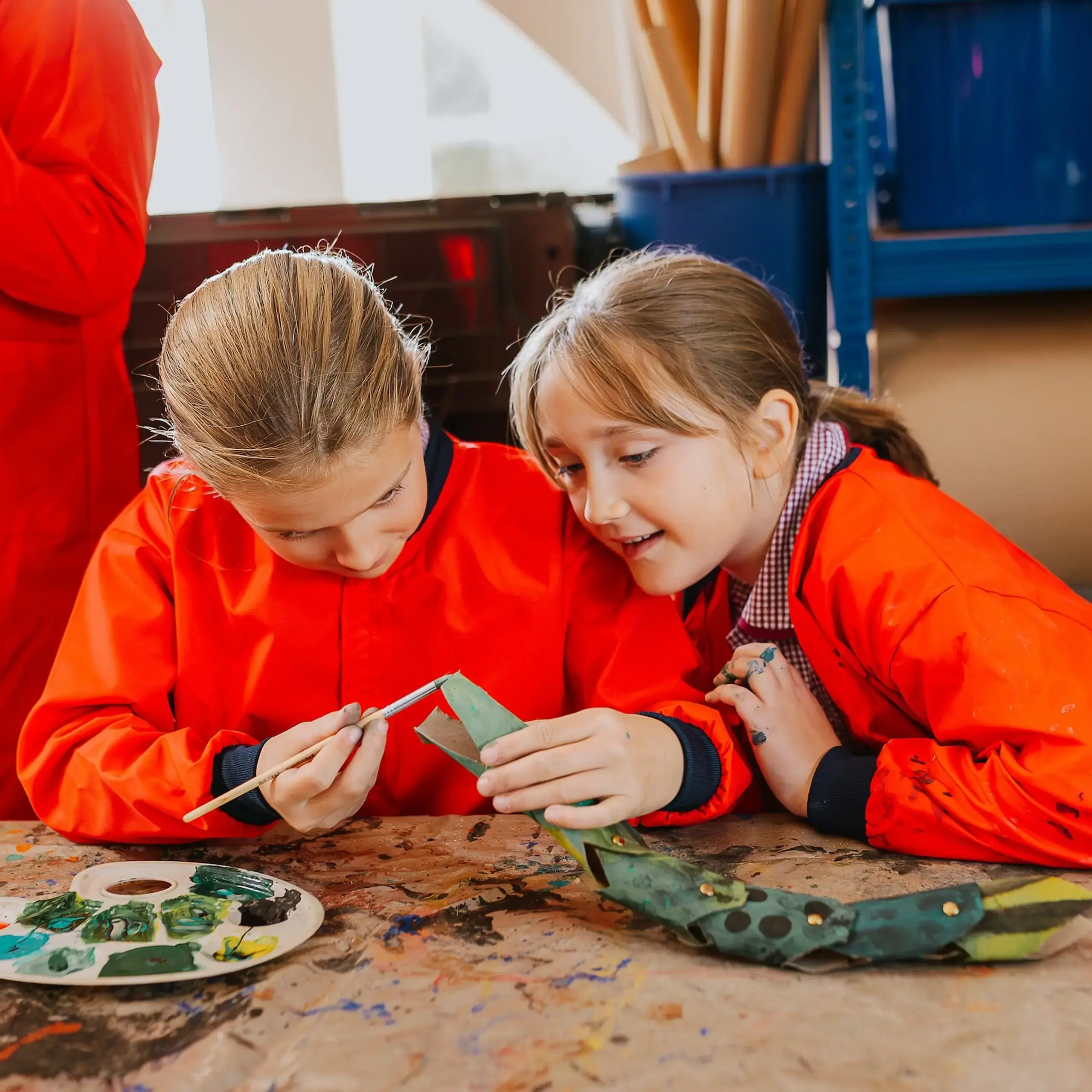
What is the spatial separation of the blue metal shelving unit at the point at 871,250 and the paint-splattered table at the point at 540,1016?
1045mm

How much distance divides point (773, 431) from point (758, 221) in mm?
713

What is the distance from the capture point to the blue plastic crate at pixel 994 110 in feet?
5.53

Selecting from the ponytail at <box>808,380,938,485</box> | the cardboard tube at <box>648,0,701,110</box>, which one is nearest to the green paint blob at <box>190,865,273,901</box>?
the ponytail at <box>808,380,938,485</box>

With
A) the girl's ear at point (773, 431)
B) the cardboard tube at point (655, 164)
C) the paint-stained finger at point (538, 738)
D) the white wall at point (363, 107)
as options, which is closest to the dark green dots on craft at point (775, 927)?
the paint-stained finger at point (538, 738)

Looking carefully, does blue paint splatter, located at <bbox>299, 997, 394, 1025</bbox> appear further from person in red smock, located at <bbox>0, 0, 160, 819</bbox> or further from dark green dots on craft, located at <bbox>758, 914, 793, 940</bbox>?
person in red smock, located at <bbox>0, 0, 160, 819</bbox>

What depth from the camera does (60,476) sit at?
1.45m

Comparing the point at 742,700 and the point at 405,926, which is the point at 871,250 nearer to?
the point at 742,700

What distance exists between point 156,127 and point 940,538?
3.66ft

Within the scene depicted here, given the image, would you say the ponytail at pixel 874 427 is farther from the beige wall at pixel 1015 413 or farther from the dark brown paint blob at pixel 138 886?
the dark brown paint blob at pixel 138 886

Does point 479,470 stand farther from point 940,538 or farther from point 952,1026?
point 952,1026

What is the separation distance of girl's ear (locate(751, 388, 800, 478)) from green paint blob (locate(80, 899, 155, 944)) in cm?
74

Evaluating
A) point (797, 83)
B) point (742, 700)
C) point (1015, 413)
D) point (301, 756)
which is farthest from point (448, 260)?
point (301, 756)

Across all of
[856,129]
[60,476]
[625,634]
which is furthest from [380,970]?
[856,129]

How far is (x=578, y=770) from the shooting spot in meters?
0.93
